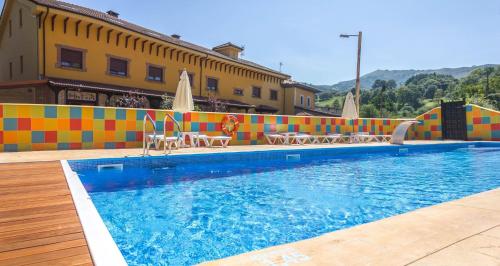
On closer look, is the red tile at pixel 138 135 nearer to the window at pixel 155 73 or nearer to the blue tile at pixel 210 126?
the blue tile at pixel 210 126

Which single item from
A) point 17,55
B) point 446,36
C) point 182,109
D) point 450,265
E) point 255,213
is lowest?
point 255,213

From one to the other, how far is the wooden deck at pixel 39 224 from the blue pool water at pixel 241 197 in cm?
56

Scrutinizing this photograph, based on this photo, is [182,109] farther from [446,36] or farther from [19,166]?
[446,36]

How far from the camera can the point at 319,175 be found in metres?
6.19

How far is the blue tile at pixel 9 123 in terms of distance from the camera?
6961 millimetres

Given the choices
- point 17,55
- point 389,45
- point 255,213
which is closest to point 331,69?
point 389,45

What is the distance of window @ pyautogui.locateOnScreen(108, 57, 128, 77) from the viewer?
1596 cm

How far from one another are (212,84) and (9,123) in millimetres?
14991

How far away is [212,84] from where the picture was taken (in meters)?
21.4

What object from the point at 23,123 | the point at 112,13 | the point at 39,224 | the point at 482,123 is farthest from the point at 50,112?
the point at 482,123

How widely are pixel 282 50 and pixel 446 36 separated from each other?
11.1 meters

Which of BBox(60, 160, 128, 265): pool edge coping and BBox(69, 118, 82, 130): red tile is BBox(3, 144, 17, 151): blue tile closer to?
BBox(69, 118, 82, 130): red tile

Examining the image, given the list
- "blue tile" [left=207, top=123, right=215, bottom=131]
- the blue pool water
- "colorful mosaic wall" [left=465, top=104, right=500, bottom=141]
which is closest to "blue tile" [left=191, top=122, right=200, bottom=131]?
"blue tile" [left=207, top=123, right=215, bottom=131]

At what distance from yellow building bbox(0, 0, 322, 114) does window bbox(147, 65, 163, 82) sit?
0.19 feet
